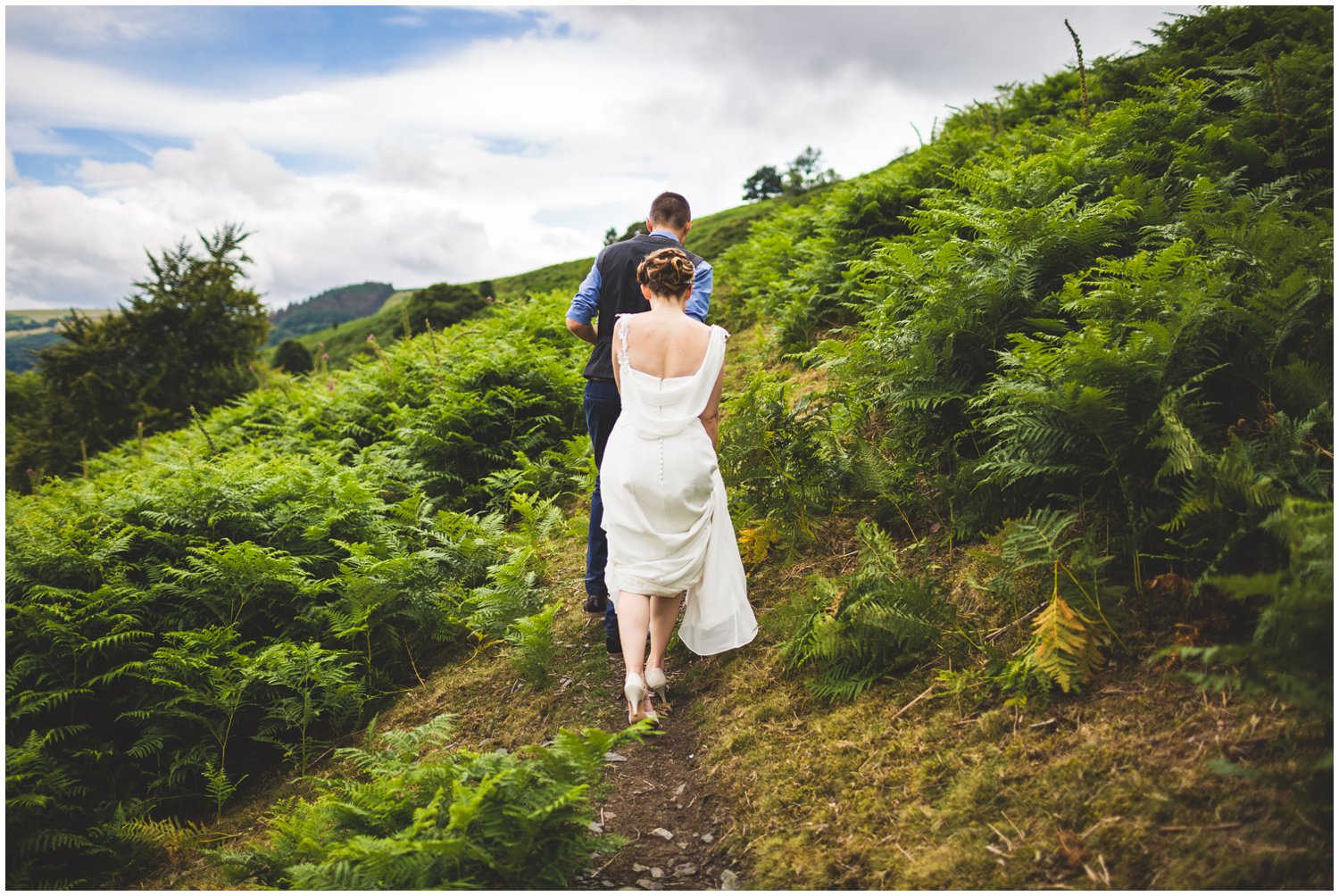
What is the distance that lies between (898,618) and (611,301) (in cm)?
305

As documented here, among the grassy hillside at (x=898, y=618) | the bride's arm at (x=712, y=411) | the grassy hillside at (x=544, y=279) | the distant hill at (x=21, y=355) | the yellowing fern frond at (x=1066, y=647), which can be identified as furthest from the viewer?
the grassy hillside at (x=544, y=279)

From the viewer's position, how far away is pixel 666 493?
466cm

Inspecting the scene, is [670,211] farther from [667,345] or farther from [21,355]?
[21,355]

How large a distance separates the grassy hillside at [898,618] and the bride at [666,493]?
0.45m

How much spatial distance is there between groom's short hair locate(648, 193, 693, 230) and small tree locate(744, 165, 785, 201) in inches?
2372

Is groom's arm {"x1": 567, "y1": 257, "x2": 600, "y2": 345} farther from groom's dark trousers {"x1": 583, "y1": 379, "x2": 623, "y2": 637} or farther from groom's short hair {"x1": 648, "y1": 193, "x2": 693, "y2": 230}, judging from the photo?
groom's short hair {"x1": 648, "y1": 193, "x2": 693, "y2": 230}

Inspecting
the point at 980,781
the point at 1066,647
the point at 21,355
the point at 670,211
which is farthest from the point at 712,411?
the point at 21,355

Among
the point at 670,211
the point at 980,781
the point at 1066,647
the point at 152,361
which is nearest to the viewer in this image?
the point at 980,781

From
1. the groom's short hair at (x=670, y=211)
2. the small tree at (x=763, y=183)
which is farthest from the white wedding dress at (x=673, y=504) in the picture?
the small tree at (x=763, y=183)

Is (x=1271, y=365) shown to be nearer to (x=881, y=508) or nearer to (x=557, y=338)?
(x=881, y=508)

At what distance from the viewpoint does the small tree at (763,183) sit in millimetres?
62188

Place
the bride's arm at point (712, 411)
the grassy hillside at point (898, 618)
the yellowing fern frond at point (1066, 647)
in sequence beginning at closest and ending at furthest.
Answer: the grassy hillside at point (898, 618) → the yellowing fern frond at point (1066, 647) → the bride's arm at point (712, 411)

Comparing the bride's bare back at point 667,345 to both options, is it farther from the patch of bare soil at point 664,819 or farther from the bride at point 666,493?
the patch of bare soil at point 664,819

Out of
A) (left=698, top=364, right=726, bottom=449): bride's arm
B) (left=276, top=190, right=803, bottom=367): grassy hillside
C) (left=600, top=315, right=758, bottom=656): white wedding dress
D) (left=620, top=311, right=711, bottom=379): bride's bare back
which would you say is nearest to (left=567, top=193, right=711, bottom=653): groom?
(left=620, top=311, right=711, bottom=379): bride's bare back
